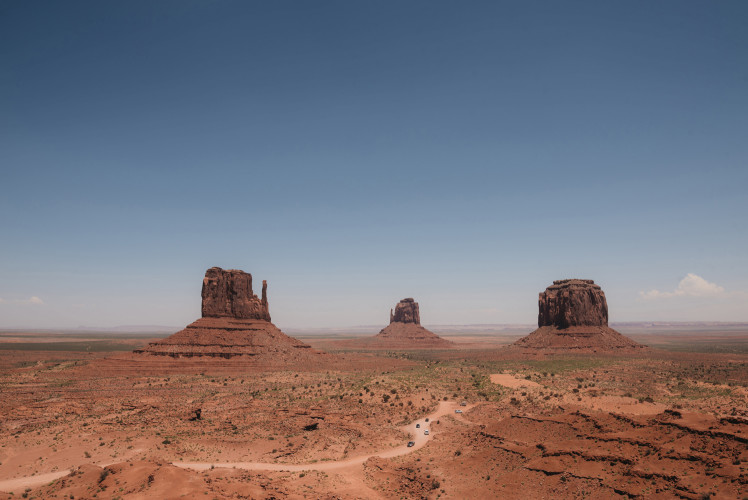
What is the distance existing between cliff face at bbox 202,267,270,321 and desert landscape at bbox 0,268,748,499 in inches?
506

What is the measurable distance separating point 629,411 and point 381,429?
2423cm

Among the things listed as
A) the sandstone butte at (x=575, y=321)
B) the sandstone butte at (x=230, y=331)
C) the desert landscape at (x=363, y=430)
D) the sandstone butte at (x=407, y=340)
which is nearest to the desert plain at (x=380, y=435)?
the desert landscape at (x=363, y=430)

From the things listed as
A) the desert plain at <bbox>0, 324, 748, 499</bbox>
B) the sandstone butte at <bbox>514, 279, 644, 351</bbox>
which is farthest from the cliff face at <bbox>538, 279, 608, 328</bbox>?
the desert plain at <bbox>0, 324, 748, 499</bbox>

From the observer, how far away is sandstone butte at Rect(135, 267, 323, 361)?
3189 inches

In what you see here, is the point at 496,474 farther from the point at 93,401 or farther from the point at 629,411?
the point at 93,401

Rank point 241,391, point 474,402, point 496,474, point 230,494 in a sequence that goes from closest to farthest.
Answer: point 230,494 → point 496,474 → point 474,402 → point 241,391

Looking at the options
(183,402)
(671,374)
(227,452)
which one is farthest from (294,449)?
(671,374)

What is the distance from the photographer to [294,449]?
33.5m

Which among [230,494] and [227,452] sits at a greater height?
[230,494]

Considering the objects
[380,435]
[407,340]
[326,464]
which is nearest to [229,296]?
[380,435]

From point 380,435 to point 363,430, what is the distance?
2.01m

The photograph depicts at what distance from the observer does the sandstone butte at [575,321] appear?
107 metres

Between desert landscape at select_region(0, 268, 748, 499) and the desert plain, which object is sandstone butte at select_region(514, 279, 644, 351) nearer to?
desert landscape at select_region(0, 268, 748, 499)

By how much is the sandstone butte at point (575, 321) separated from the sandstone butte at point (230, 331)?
217ft
